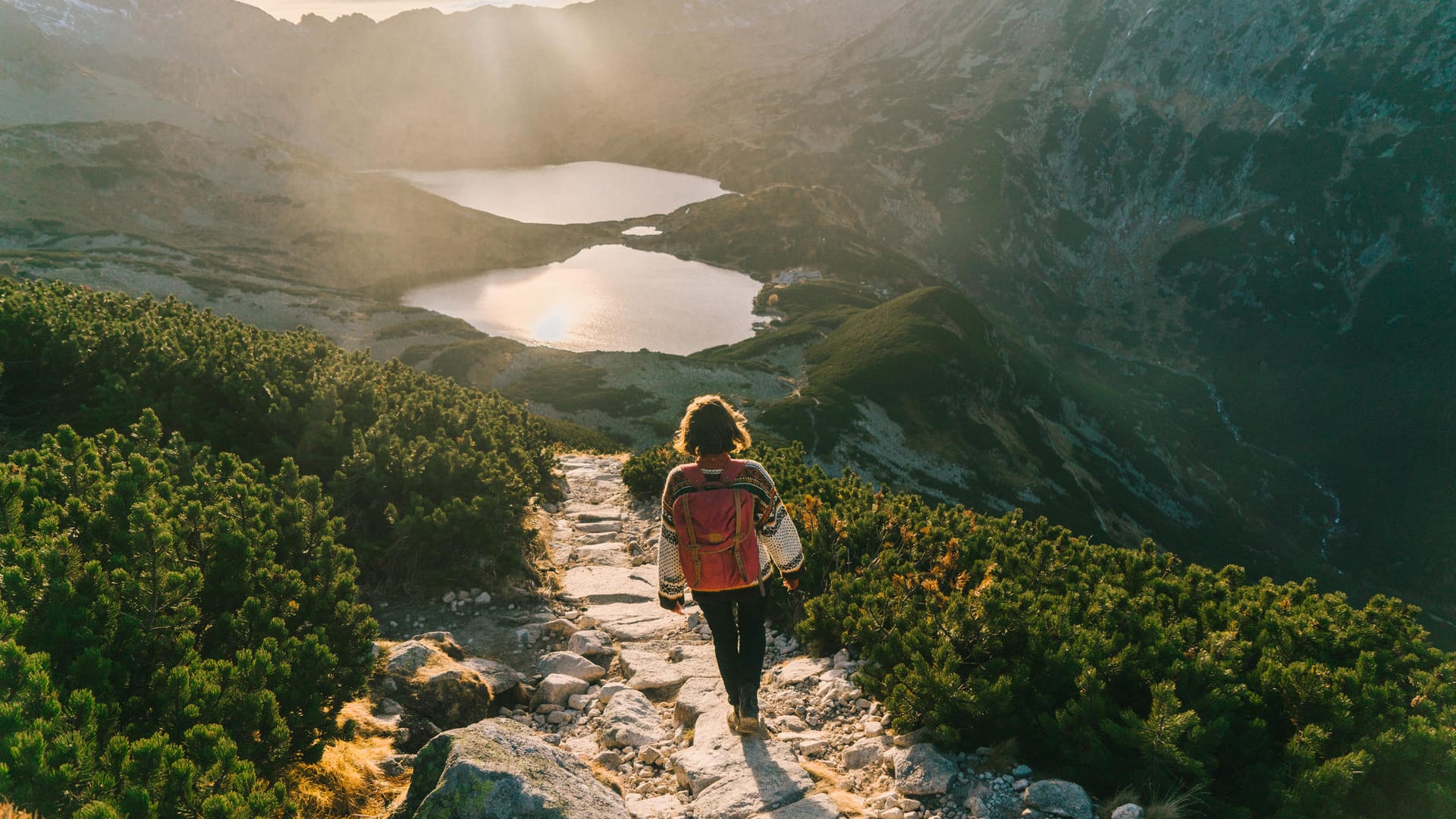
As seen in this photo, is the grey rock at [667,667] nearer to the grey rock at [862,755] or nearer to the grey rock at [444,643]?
the grey rock at [444,643]

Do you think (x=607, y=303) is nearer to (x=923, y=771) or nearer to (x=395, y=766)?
(x=395, y=766)

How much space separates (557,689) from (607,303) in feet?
471

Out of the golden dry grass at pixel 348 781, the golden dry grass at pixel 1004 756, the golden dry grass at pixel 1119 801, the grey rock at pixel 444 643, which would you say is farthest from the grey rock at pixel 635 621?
the golden dry grass at pixel 1119 801

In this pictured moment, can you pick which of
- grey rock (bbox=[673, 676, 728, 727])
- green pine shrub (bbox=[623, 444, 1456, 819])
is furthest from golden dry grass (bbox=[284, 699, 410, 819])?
green pine shrub (bbox=[623, 444, 1456, 819])

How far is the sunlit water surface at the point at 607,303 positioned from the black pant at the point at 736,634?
4605 inches

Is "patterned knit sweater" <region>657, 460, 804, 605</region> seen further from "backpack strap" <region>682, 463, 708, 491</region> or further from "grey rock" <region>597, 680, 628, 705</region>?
"grey rock" <region>597, 680, 628, 705</region>

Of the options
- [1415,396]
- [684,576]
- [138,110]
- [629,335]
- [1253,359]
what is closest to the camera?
[684,576]

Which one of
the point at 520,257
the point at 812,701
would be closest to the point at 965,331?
the point at 520,257

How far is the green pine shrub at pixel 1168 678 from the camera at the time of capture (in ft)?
20.1

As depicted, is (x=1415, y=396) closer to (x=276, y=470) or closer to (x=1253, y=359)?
(x=1253, y=359)

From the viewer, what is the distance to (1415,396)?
7136 inches

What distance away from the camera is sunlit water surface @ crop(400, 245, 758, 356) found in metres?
130

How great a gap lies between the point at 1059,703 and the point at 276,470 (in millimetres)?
13454

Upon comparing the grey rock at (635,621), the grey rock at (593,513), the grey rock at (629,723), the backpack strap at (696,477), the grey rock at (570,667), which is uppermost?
the backpack strap at (696,477)
